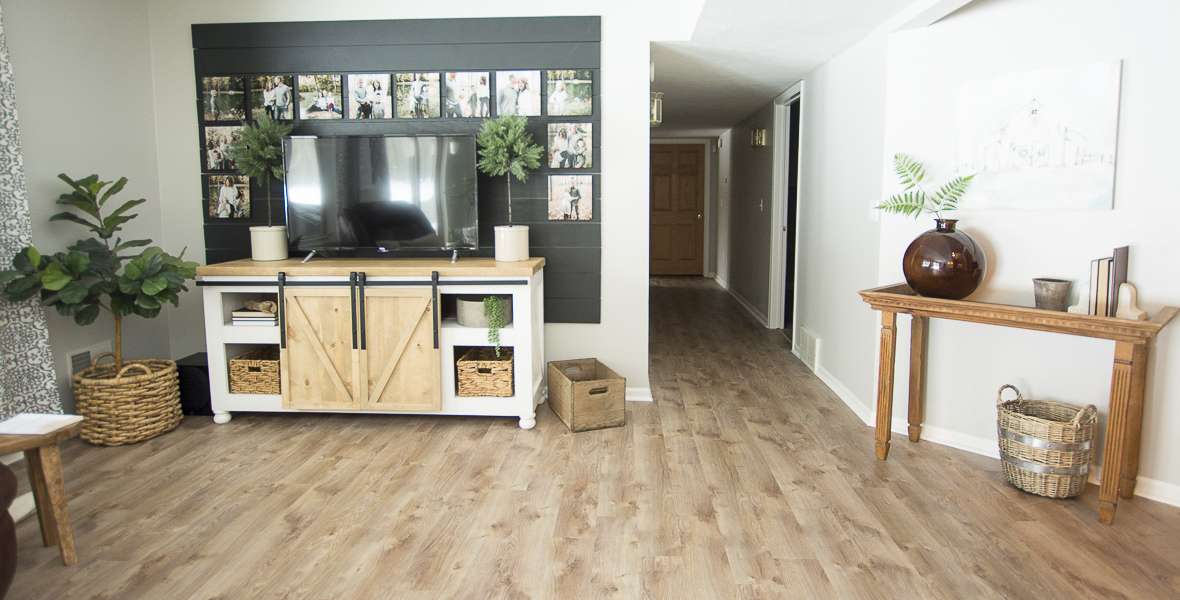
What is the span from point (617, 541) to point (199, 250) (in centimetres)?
306

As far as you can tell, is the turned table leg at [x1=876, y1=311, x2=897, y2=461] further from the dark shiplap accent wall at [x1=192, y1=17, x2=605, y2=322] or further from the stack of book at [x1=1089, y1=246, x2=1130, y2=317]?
the dark shiplap accent wall at [x1=192, y1=17, x2=605, y2=322]

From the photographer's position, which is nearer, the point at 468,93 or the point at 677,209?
the point at 468,93

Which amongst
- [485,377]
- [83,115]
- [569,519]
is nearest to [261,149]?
[83,115]

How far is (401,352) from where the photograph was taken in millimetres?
3654

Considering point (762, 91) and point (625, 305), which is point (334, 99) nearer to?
point (625, 305)

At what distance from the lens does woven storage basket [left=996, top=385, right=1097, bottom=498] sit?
2.79 metres

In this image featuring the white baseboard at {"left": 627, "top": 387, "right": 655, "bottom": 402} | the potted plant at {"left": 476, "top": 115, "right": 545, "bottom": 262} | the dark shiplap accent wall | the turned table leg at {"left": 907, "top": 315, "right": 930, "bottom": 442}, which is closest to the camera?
the turned table leg at {"left": 907, "top": 315, "right": 930, "bottom": 442}

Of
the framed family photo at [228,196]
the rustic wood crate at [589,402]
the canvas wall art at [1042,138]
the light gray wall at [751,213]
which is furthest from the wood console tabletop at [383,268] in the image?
the light gray wall at [751,213]

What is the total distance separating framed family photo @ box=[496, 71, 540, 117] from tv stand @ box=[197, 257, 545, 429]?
0.88 metres

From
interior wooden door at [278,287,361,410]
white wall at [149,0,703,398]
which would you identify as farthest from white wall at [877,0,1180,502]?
interior wooden door at [278,287,361,410]

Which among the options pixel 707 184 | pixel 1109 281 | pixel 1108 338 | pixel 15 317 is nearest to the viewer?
pixel 1108 338

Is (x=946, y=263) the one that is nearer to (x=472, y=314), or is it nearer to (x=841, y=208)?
(x=841, y=208)

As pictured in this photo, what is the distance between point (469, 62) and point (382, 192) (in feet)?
2.72

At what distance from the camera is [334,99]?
4.09m
